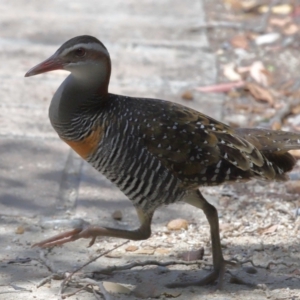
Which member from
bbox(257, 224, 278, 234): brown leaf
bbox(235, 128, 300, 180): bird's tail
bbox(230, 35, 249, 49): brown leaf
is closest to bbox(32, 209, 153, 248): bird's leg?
bbox(235, 128, 300, 180): bird's tail

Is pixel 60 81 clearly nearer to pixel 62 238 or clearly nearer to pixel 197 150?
pixel 62 238

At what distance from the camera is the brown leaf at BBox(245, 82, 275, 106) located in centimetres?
718

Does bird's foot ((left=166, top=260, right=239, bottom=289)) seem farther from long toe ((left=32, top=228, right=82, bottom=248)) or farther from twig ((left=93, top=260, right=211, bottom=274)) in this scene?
long toe ((left=32, top=228, right=82, bottom=248))

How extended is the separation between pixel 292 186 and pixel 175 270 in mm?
1468

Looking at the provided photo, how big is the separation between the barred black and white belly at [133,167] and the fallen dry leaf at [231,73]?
357cm

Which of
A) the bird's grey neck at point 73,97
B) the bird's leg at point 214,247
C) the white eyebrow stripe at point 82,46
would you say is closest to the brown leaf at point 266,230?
the bird's leg at point 214,247

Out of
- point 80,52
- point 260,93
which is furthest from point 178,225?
point 260,93

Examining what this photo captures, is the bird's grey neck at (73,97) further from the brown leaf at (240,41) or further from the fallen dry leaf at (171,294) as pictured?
the brown leaf at (240,41)

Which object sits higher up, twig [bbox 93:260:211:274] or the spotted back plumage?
the spotted back plumage

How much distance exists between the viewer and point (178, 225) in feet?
16.7

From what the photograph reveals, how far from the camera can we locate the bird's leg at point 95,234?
4371mm

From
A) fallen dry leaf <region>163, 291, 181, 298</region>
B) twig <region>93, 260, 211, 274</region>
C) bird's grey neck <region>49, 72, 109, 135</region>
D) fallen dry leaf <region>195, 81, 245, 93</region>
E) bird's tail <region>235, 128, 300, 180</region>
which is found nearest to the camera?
fallen dry leaf <region>163, 291, 181, 298</region>

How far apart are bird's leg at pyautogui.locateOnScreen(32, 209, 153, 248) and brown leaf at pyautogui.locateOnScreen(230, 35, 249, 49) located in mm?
4385

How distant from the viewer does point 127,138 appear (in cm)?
424
